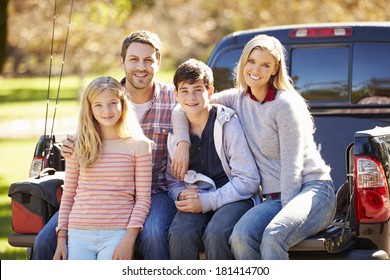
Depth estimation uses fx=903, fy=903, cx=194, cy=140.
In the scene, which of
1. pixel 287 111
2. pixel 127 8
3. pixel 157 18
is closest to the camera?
pixel 287 111

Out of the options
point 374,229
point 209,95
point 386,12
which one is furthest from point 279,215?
point 386,12

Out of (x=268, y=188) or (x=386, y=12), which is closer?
(x=268, y=188)

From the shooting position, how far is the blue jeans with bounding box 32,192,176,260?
5082mm

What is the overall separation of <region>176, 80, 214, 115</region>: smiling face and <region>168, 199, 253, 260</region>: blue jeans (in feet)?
2.02

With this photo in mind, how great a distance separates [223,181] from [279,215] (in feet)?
1.77

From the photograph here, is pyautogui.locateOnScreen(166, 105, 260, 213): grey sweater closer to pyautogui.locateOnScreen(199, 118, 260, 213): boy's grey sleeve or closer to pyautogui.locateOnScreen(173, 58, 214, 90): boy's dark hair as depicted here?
pyautogui.locateOnScreen(199, 118, 260, 213): boy's grey sleeve

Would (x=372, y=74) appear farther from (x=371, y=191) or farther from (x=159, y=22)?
(x=159, y=22)

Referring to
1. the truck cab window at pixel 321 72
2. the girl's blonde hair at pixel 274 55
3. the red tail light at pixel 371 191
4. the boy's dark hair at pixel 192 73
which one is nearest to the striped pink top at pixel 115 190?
the boy's dark hair at pixel 192 73

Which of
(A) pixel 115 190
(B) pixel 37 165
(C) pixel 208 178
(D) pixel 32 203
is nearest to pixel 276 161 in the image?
(C) pixel 208 178

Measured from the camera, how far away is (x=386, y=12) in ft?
69.0

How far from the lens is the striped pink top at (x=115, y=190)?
202 inches

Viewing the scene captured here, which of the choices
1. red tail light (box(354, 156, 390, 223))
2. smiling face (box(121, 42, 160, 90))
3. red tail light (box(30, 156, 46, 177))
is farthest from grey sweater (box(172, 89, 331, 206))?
red tail light (box(30, 156, 46, 177))
